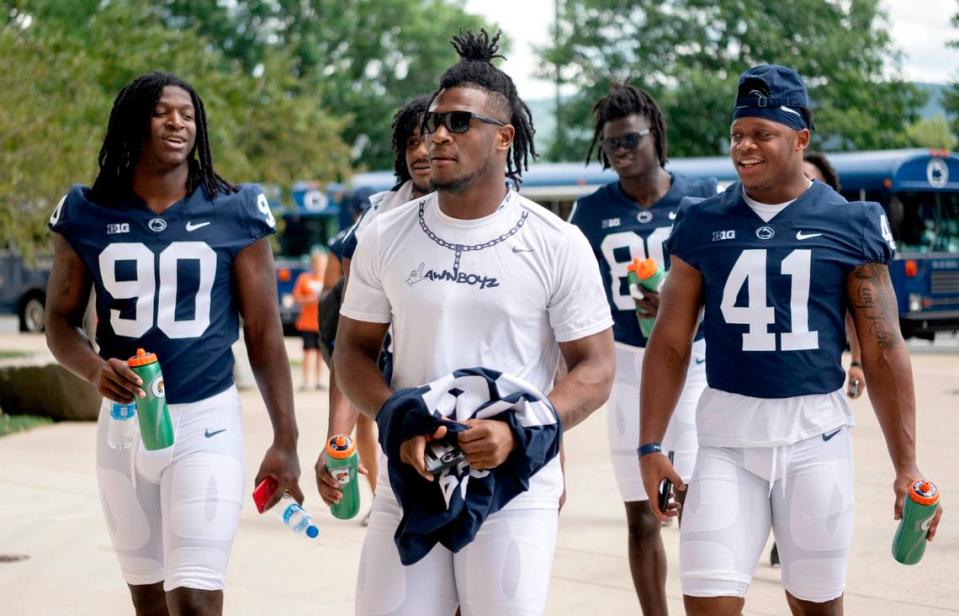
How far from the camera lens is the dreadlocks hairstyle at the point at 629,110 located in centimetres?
673

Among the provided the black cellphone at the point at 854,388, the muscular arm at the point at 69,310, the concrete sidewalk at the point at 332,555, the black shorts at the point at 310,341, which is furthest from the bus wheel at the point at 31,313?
the muscular arm at the point at 69,310

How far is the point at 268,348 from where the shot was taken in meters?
4.66

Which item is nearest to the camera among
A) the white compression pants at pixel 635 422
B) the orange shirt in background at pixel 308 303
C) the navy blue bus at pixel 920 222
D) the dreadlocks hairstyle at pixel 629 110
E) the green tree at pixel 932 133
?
the white compression pants at pixel 635 422

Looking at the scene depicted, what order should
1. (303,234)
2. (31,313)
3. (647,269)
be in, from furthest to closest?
1. (31,313)
2. (303,234)
3. (647,269)

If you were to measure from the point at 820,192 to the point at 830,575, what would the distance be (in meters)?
1.21

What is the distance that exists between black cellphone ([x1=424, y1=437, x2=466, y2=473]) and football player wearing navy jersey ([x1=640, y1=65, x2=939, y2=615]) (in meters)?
1.18

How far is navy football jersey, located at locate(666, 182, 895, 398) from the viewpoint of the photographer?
4.35 metres

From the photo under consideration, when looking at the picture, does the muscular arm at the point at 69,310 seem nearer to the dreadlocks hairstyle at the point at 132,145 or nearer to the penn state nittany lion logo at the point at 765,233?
the dreadlocks hairstyle at the point at 132,145

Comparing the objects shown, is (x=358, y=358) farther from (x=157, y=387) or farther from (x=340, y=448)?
(x=157, y=387)

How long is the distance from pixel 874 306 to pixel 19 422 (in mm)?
10441

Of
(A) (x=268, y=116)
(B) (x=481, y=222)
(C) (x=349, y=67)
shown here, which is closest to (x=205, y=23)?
(C) (x=349, y=67)

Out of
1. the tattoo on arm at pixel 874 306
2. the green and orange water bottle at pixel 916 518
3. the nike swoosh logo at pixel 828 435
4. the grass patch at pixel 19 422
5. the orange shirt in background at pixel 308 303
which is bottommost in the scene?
the grass patch at pixel 19 422

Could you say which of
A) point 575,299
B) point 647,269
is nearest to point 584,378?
point 575,299

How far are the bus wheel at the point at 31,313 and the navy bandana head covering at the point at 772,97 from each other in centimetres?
2825
